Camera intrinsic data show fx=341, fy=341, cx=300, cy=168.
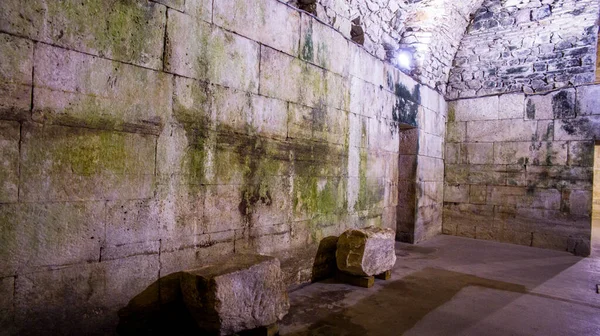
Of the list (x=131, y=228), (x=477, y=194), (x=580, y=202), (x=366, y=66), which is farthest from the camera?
(x=477, y=194)

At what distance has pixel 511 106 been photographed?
21.4 ft

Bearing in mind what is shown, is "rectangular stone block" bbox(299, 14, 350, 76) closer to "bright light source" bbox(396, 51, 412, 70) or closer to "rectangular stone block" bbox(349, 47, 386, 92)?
"rectangular stone block" bbox(349, 47, 386, 92)

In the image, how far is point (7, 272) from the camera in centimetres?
196

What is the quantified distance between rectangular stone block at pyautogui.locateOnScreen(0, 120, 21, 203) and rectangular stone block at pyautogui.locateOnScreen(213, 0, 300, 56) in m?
1.67

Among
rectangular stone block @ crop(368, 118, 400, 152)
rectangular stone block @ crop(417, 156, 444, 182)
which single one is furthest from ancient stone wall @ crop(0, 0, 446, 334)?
rectangular stone block @ crop(417, 156, 444, 182)

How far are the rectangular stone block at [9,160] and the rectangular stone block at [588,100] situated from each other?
24.9ft

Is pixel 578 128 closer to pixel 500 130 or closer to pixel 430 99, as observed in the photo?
pixel 500 130

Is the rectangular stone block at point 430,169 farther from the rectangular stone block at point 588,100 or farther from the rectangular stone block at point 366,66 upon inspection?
the rectangular stone block at point 588,100

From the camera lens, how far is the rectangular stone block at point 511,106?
6.43 meters

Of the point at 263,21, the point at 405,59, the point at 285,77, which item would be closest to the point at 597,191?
the point at 405,59

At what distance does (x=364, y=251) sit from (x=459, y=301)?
1047mm

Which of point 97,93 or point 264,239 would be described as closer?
point 97,93

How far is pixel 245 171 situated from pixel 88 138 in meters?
1.30

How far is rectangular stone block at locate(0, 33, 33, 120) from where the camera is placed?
1.94 metres
